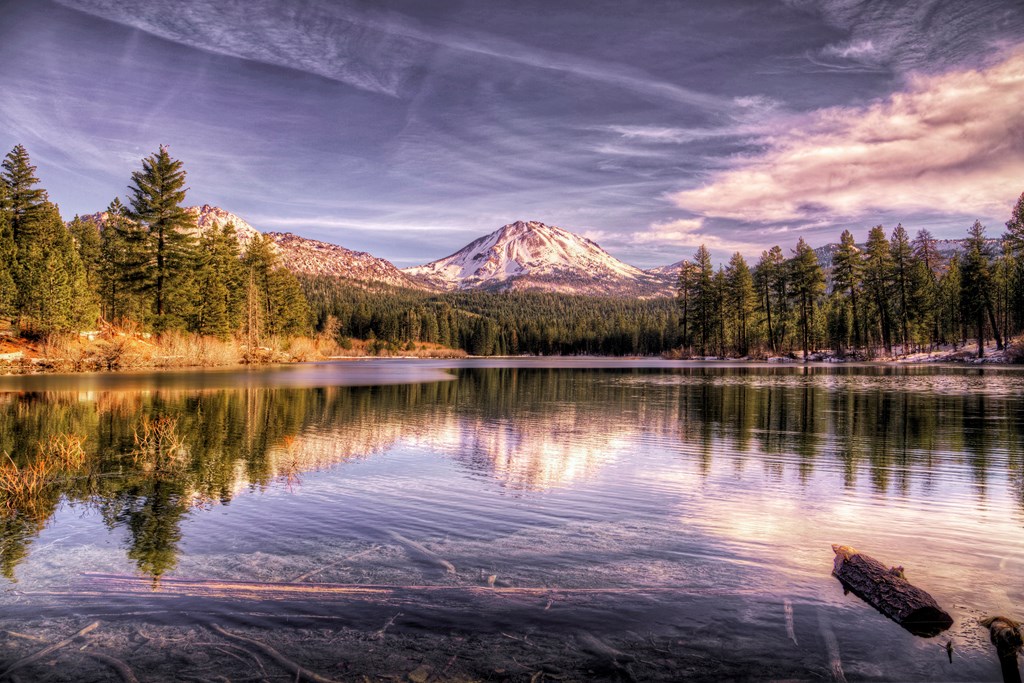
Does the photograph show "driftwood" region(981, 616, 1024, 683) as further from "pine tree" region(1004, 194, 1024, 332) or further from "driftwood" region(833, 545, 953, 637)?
"pine tree" region(1004, 194, 1024, 332)

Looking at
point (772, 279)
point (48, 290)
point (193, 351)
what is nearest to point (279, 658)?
point (48, 290)

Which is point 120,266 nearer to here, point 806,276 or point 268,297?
point 268,297

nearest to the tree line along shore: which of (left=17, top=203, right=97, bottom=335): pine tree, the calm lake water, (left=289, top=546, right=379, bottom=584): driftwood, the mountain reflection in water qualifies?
(left=17, top=203, right=97, bottom=335): pine tree

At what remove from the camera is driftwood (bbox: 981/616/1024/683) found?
5.63 meters

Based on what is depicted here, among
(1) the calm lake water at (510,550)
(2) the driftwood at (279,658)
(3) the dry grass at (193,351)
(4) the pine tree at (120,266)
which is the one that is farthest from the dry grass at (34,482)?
(4) the pine tree at (120,266)

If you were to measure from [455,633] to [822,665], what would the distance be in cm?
356

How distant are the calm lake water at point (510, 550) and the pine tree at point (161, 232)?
46687 mm

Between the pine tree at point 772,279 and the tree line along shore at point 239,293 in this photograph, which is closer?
the tree line along shore at point 239,293

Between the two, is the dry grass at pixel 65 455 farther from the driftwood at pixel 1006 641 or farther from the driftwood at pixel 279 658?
the driftwood at pixel 1006 641

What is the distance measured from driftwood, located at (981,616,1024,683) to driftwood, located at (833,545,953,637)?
0.42 metres

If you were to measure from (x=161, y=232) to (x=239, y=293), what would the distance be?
20.7 meters

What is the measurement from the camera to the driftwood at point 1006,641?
18.5 feet

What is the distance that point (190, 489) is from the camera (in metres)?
12.8

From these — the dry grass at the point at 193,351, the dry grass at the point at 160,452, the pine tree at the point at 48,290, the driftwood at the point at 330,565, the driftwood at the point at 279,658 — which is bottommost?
the driftwood at the point at 330,565
